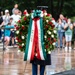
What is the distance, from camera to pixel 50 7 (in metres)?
36.8

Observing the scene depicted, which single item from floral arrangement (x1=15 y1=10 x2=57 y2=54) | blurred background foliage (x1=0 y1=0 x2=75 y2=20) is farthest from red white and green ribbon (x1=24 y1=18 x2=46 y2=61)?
blurred background foliage (x1=0 y1=0 x2=75 y2=20)

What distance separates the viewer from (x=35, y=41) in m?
10.1

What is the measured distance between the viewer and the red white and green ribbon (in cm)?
993

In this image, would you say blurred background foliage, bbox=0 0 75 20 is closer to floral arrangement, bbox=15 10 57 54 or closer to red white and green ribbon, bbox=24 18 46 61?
floral arrangement, bbox=15 10 57 54

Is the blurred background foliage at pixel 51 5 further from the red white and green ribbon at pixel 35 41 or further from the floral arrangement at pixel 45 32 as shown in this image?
the red white and green ribbon at pixel 35 41

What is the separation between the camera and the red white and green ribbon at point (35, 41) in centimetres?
993

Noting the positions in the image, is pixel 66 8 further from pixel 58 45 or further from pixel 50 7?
pixel 58 45

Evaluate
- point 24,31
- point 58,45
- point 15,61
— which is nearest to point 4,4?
point 58,45

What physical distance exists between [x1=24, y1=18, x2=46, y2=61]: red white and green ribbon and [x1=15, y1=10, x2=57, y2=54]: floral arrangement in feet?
0.44

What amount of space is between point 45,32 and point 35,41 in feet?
1.10

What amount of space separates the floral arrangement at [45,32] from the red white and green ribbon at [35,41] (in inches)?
5.2

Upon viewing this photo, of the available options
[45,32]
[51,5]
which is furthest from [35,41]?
[51,5]

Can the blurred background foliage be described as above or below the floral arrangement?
above

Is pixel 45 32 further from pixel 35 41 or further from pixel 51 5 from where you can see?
pixel 51 5
